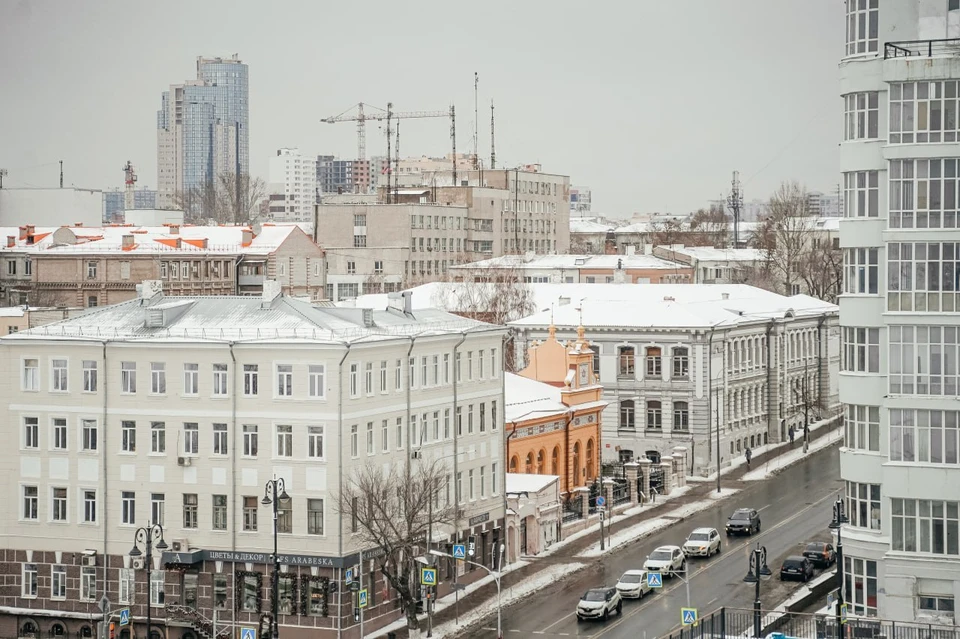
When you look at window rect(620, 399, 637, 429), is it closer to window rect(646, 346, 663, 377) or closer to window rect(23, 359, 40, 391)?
window rect(646, 346, 663, 377)

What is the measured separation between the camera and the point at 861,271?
179ft

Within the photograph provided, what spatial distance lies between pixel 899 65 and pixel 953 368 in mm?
8988

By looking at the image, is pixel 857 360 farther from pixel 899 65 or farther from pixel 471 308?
pixel 471 308

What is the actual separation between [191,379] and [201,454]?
290 cm

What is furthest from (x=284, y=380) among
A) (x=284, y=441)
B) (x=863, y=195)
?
(x=863, y=195)

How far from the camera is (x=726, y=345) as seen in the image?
11238 centimetres

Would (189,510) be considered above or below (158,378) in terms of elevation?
below

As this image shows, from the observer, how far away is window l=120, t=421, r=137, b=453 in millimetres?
69625

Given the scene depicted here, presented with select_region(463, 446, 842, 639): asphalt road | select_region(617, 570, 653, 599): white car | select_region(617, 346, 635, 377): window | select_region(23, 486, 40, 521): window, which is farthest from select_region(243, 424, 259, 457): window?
select_region(617, 346, 635, 377): window

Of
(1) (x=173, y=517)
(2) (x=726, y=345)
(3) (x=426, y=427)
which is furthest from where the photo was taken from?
(2) (x=726, y=345)

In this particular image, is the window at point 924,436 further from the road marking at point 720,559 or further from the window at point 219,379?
the window at point 219,379

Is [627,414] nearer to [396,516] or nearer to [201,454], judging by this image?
[396,516]

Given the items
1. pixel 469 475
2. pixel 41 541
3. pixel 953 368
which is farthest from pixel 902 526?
pixel 41 541

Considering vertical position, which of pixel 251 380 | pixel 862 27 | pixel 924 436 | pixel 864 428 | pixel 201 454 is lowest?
pixel 201 454
